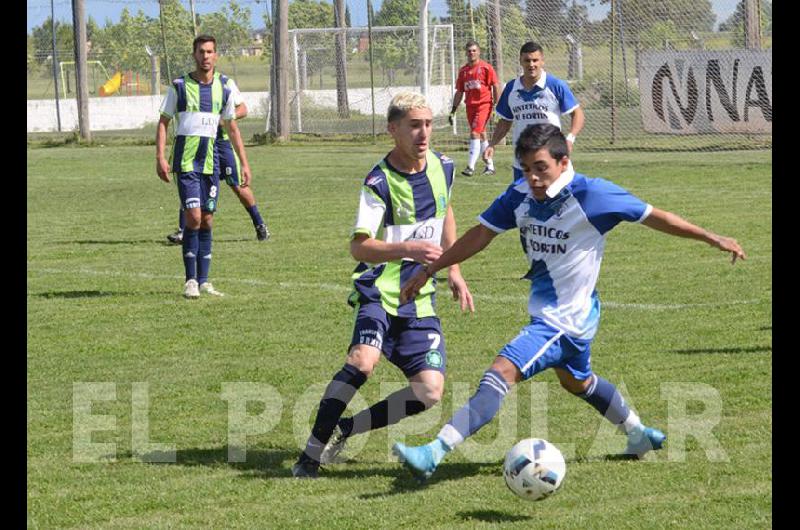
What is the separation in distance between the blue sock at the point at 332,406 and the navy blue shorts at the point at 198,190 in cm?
539

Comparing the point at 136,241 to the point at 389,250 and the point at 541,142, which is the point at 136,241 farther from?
the point at 541,142

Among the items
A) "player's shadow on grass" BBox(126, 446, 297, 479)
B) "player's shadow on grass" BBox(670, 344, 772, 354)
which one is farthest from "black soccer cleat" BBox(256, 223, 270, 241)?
"player's shadow on grass" BBox(126, 446, 297, 479)

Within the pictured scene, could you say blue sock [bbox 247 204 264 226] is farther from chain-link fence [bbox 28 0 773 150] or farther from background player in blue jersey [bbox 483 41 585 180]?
chain-link fence [bbox 28 0 773 150]

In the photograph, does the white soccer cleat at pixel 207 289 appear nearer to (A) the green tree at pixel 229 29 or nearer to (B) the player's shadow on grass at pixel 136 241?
(B) the player's shadow on grass at pixel 136 241

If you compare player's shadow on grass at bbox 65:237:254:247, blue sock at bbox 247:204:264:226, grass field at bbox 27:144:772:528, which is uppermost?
blue sock at bbox 247:204:264:226

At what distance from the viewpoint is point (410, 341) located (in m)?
5.99

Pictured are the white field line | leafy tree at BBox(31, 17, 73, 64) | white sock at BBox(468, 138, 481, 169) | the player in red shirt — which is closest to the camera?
the white field line

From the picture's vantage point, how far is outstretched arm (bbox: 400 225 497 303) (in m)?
5.65

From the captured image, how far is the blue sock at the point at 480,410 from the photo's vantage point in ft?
17.5

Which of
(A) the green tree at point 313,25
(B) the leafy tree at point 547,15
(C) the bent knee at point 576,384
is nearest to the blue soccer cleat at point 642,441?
(C) the bent knee at point 576,384

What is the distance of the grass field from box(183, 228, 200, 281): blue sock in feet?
0.83

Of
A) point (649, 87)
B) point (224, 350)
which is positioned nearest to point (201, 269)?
point (224, 350)
